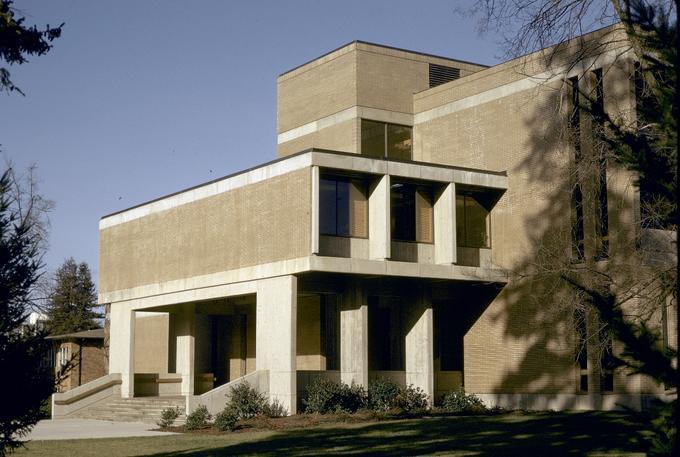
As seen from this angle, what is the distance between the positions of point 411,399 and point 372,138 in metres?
11.2

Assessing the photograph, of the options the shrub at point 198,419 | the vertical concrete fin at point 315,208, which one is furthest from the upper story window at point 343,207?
the shrub at point 198,419

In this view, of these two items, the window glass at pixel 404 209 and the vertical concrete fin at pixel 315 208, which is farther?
the window glass at pixel 404 209

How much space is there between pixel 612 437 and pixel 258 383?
13.1m

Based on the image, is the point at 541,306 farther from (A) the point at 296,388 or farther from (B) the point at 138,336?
(B) the point at 138,336

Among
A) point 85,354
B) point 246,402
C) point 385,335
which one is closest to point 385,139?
point 385,335

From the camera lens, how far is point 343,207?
3247 cm

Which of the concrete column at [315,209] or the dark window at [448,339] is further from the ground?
the concrete column at [315,209]

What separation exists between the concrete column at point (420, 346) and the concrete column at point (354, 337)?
94.0 inches

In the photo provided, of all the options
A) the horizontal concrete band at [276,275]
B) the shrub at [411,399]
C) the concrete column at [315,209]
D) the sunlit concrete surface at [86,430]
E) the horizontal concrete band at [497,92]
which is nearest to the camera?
the sunlit concrete surface at [86,430]

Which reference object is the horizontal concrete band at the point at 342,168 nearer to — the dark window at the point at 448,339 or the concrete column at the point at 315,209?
the concrete column at the point at 315,209

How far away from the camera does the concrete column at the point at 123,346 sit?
41469 mm

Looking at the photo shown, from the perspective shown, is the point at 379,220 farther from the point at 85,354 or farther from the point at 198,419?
the point at 85,354

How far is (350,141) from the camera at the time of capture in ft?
126

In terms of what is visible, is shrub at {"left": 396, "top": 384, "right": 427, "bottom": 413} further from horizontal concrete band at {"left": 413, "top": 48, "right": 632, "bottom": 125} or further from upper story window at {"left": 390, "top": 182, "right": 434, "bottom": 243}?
horizontal concrete band at {"left": 413, "top": 48, "right": 632, "bottom": 125}
